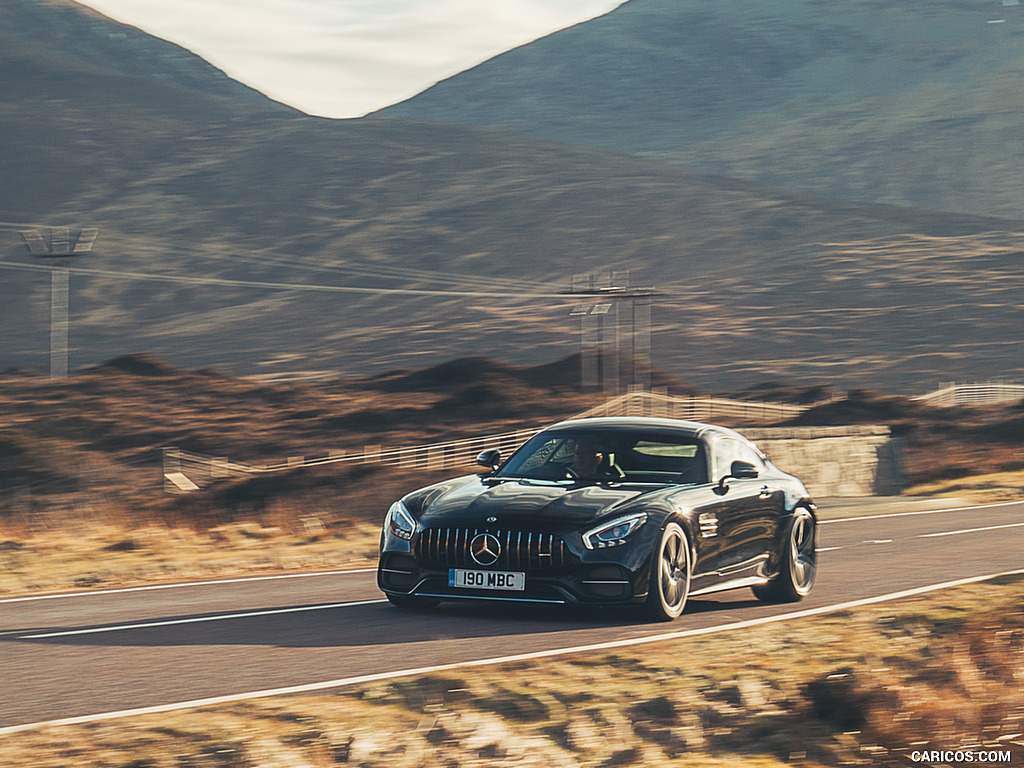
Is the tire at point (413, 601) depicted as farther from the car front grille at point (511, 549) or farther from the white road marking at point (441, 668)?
the white road marking at point (441, 668)

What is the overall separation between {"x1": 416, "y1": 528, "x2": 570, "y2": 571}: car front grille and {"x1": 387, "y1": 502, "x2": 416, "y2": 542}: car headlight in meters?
0.29

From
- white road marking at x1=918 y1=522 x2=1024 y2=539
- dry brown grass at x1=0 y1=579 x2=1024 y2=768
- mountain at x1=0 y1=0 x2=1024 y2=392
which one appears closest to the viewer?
dry brown grass at x1=0 y1=579 x2=1024 y2=768

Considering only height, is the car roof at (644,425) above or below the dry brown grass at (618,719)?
above

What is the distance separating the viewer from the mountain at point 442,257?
90.0 m

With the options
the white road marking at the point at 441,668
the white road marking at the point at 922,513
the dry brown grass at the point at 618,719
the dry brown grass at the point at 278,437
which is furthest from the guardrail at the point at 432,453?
the dry brown grass at the point at 618,719

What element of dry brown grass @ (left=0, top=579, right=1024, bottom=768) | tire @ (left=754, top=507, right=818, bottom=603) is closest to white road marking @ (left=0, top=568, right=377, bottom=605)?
tire @ (left=754, top=507, right=818, bottom=603)

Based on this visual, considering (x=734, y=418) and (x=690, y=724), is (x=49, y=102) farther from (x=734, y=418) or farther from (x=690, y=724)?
(x=690, y=724)

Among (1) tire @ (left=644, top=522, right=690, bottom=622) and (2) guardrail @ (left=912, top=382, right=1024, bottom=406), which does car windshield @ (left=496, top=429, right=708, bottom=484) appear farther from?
(2) guardrail @ (left=912, top=382, right=1024, bottom=406)

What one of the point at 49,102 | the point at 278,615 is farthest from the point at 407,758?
the point at 49,102

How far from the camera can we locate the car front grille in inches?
379

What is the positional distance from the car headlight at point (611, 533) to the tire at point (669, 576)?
24 centimetres

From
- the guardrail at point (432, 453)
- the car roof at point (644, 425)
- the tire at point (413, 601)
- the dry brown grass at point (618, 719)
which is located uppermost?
the car roof at point (644, 425)

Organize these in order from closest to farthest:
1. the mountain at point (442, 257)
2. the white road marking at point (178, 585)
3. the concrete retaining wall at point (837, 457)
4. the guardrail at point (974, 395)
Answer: the white road marking at point (178, 585) < the concrete retaining wall at point (837, 457) < the guardrail at point (974, 395) < the mountain at point (442, 257)

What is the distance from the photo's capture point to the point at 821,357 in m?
86.2
